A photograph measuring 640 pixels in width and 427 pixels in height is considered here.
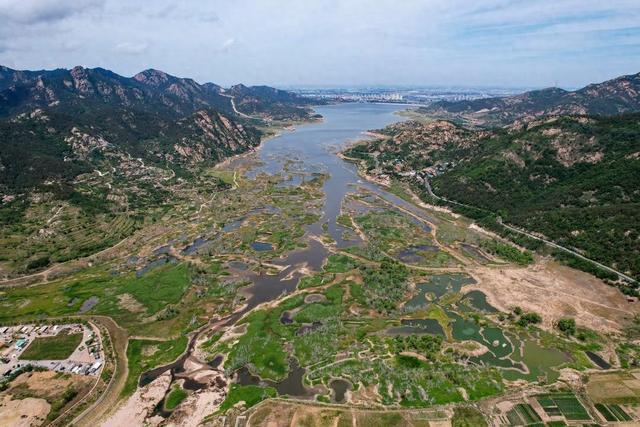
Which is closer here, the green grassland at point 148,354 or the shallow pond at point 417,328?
the green grassland at point 148,354

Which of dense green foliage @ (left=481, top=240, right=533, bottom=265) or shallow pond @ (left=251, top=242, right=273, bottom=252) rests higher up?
dense green foliage @ (left=481, top=240, right=533, bottom=265)

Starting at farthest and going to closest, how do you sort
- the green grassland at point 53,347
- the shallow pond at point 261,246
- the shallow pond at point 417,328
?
the shallow pond at point 261,246 → the shallow pond at point 417,328 → the green grassland at point 53,347

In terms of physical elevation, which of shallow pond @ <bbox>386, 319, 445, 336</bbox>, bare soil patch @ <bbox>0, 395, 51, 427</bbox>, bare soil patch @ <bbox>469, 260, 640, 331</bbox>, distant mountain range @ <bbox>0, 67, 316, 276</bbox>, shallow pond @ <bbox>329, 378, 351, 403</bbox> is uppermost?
distant mountain range @ <bbox>0, 67, 316, 276</bbox>

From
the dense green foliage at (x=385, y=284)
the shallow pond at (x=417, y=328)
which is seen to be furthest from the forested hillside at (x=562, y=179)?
the shallow pond at (x=417, y=328)

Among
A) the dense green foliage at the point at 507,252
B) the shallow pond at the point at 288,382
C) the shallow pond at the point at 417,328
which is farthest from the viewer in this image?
the dense green foliage at the point at 507,252

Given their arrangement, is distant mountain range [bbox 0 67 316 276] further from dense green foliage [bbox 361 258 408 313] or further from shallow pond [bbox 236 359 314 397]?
dense green foliage [bbox 361 258 408 313]

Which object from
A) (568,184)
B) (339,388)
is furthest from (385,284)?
(568,184)

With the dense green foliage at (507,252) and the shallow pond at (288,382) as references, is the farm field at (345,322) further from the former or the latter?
the dense green foliage at (507,252)

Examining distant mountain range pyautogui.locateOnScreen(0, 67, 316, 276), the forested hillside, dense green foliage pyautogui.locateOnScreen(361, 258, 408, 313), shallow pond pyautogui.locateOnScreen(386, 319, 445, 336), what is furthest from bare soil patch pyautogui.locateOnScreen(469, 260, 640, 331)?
distant mountain range pyautogui.locateOnScreen(0, 67, 316, 276)

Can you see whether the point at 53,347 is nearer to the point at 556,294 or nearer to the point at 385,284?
the point at 385,284
